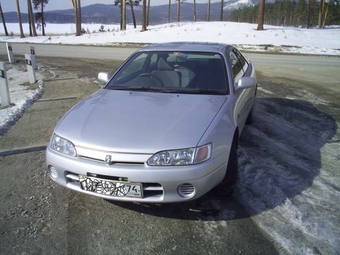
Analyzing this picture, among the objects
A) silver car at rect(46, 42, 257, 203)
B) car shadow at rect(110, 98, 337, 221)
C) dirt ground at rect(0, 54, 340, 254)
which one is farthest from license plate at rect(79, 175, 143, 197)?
car shadow at rect(110, 98, 337, 221)

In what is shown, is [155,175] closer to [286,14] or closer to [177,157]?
[177,157]

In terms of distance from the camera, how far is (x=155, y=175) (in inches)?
92.4

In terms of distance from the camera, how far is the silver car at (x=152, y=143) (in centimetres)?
239

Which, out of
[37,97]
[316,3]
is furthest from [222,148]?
[316,3]

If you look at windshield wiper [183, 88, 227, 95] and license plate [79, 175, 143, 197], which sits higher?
windshield wiper [183, 88, 227, 95]

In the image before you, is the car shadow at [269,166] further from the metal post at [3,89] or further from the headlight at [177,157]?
the metal post at [3,89]

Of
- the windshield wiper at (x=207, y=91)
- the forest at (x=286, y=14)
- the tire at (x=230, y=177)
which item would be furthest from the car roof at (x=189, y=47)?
the forest at (x=286, y=14)

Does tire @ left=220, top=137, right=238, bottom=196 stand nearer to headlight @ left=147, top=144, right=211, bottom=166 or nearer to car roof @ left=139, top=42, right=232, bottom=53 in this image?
headlight @ left=147, top=144, right=211, bottom=166

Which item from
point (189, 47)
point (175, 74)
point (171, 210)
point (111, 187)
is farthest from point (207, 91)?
point (111, 187)

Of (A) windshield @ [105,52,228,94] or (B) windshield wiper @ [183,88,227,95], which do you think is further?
(A) windshield @ [105,52,228,94]

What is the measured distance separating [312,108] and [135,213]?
5.08m

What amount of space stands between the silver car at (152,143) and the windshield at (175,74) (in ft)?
0.08

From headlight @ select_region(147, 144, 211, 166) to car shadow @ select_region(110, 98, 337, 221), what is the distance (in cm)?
63

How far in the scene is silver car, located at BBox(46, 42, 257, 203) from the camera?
239 cm
